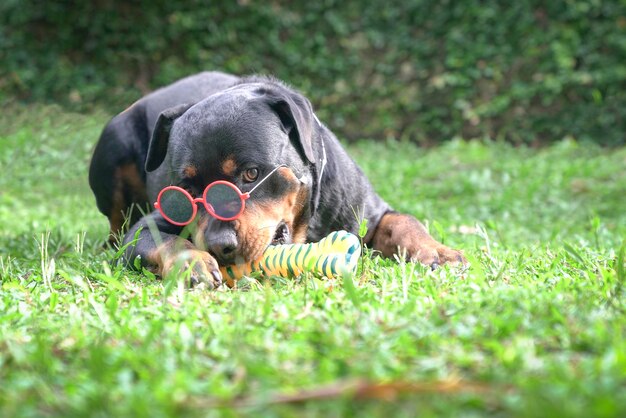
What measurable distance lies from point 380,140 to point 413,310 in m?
7.77

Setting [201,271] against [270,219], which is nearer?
[201,271]

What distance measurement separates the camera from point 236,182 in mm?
3314

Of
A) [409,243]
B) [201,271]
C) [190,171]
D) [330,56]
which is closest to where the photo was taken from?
[201,271]

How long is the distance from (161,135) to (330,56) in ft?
21.1

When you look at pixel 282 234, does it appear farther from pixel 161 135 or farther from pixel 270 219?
pixel 161 135

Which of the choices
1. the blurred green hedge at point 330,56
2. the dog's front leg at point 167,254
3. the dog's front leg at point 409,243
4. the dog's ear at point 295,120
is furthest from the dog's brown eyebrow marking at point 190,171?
the blurred green hedge at point 330,56

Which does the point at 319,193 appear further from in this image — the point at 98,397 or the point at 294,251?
the point at 98,397

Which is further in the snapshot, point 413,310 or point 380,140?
point 380,140

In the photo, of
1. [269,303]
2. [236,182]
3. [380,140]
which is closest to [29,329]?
[269,303]

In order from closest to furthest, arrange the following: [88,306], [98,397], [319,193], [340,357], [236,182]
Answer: [98,397]
[340,357]
[88,306]
[236,182]
[319,193]

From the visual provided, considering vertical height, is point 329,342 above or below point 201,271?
above

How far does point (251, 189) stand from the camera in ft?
10.8

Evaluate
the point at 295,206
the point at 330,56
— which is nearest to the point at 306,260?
the point at 295,206

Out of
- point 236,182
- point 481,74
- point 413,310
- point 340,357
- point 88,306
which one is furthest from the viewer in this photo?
point 481,74
